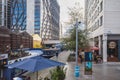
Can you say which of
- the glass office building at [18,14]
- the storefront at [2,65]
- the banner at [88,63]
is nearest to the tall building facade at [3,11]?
the glass office building at [18,14]

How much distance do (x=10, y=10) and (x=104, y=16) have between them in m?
81.5

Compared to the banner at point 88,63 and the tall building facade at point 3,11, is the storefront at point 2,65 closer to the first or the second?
the banner at point 88,63

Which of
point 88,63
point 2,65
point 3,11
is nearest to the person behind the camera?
point 2,65

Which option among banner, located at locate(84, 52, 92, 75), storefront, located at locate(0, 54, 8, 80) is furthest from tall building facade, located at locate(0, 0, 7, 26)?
storefront, located at locate(0, 54, 8, 80)

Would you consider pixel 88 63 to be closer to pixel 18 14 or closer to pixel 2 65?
pixel 2 65

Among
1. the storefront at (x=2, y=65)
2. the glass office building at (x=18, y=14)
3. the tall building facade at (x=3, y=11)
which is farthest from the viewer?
the glass office building at (x=18, y=14)

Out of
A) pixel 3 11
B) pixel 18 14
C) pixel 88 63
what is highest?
pixel 18 14

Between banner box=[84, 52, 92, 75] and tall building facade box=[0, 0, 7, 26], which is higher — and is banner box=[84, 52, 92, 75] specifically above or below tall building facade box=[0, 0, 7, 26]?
below

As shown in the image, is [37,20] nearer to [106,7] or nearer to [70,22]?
[70,22]

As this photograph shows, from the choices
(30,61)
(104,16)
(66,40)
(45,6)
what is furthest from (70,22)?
(45,6)

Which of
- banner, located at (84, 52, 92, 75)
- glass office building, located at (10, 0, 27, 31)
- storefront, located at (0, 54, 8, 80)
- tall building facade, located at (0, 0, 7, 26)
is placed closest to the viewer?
storefront, located at (0, 54, 8, 80)

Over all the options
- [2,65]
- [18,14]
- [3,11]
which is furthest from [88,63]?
[18,14]

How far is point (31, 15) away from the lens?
13250cm

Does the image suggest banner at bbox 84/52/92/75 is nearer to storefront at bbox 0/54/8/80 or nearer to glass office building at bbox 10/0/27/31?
storefront at bbox 0/54/8/80
